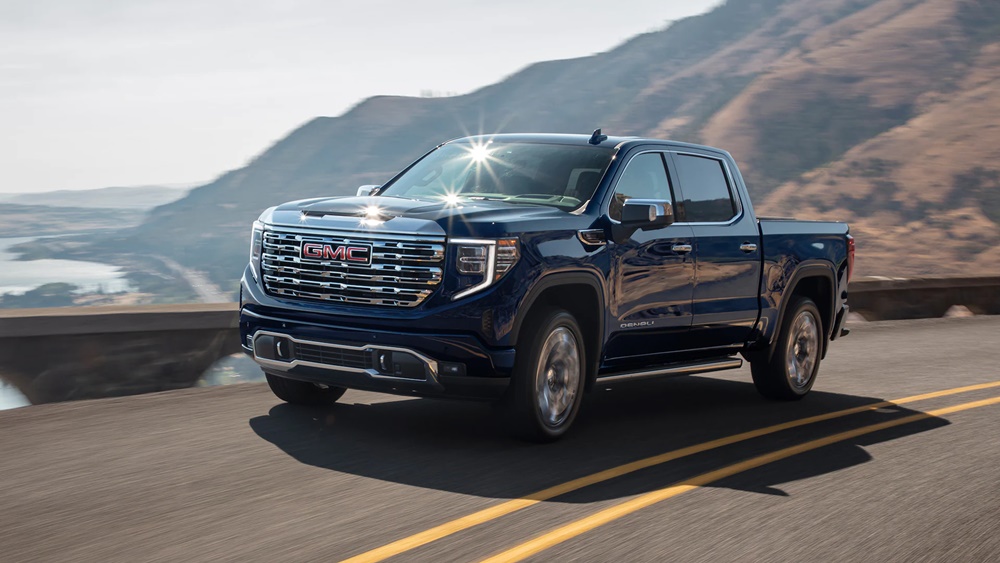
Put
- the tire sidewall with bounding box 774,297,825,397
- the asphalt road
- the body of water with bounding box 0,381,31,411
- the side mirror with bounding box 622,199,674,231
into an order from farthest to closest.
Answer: the tire sidewall with bounding box 774,297,825,397 → the body of water with bounding box 0,381,31,411 → the side mirror with bounding box 622,199,674,231 → the asphalt road

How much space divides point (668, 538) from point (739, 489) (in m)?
1.16

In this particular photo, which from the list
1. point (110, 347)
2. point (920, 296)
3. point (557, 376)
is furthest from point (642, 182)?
point (920, 296)

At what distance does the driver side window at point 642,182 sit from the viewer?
7613 millimetres

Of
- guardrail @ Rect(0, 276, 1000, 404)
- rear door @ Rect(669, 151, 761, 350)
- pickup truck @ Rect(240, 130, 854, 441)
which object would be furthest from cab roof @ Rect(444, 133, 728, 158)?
guardrail @ Rect(0, 276, 1000, 404)

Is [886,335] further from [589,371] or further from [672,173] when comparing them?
[589,371]

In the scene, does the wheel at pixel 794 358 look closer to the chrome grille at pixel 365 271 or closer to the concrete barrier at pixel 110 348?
the chrome grille at pixel 365 271

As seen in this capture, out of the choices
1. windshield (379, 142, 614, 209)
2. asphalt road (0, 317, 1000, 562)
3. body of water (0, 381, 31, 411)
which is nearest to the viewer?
asphalt road (0, 317, 1000, 562)

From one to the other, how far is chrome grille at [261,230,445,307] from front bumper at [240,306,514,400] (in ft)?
0.70

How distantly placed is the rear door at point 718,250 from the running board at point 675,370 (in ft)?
0.45

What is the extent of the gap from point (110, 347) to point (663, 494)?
469 centimetres

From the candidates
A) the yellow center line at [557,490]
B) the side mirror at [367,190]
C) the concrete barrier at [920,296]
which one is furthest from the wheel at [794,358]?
the concrete barrier at [920,296]

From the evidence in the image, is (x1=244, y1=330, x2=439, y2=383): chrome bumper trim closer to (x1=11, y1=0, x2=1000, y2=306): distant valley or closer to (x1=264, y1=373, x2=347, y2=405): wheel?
(x1=264, y1=373, x2=347, y2=405): wheel

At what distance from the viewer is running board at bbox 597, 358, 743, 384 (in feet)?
24.9

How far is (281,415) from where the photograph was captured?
7.78m
